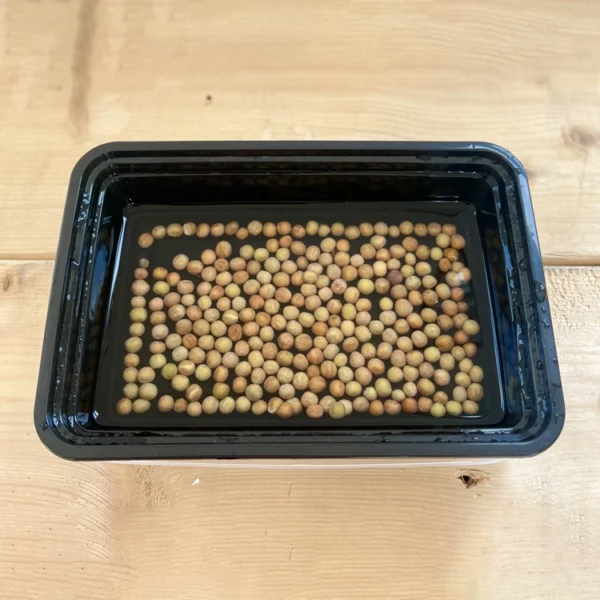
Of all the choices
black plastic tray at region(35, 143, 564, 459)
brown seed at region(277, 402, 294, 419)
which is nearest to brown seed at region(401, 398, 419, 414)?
black plastic tray at region(35, 143, 564, 459)

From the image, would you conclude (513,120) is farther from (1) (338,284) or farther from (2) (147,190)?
(2) (147,190)

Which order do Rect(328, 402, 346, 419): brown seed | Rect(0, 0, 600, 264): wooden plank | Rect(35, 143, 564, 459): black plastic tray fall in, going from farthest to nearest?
Rect(0, 0, 600, 264): wooden plank
Rect(328, 402, 346, 419): brown seed
Rect(35, 143, 564, 459): black plastic tray

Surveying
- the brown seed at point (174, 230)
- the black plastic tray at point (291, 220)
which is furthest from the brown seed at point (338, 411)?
the brown seed at point (174, 230)

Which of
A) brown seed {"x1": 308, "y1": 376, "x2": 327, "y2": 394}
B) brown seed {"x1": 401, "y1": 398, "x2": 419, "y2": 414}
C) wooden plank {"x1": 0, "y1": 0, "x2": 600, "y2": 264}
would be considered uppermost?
wooden plank {"x1": 0, "y1": 0, "x2": 600, "y2": 264}

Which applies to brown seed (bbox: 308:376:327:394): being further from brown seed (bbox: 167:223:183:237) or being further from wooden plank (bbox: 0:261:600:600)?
brown seed (bbox: 167:223:183:237)

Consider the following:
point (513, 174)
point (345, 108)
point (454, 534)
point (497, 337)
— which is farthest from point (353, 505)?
point (345, 108)

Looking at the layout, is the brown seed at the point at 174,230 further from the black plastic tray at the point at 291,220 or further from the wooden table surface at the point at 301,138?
the wooden table surface at the point at 301,138
